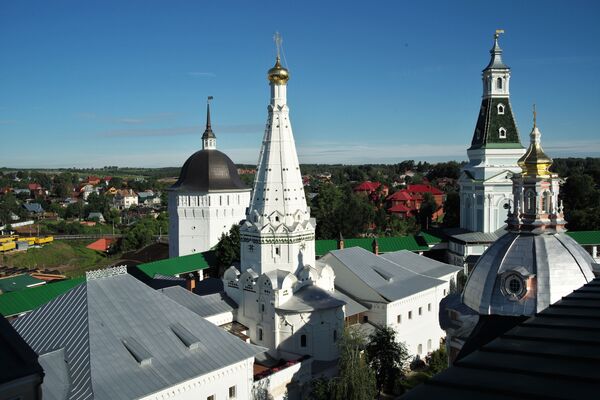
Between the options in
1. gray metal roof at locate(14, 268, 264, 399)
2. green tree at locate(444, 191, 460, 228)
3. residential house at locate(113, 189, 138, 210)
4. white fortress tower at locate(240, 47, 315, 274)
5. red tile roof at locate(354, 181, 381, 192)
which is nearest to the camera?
gray metal roof at locate(14, 268, 264, 399)

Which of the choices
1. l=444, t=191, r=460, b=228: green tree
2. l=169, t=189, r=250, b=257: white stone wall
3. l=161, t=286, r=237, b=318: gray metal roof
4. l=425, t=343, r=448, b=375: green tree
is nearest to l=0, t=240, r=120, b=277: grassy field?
l=169, t=189, r=250, b=257: white stone wall

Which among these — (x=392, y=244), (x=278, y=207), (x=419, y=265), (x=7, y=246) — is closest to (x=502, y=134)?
(x=392, y=244)

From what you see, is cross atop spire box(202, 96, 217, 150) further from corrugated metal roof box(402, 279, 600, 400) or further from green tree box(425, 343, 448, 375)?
corrugated metal roof box(402, 279, 600, 400)

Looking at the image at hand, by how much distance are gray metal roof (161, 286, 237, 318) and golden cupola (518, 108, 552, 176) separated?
10979 mm

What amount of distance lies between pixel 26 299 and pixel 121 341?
34.7 feet

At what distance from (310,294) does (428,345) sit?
7.74m

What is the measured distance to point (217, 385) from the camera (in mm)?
15070

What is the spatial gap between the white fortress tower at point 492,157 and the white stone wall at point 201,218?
15.2 meters

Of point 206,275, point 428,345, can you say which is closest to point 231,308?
point 428,345

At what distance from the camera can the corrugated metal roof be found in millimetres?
4133

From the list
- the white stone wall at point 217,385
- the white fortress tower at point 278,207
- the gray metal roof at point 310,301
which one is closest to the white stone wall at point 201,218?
the white fortress tower at point 278,207

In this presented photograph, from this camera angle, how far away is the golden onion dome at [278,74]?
2092 centimetres

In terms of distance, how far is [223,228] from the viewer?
124ft

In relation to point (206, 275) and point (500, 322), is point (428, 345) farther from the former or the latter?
point (206, 275)
